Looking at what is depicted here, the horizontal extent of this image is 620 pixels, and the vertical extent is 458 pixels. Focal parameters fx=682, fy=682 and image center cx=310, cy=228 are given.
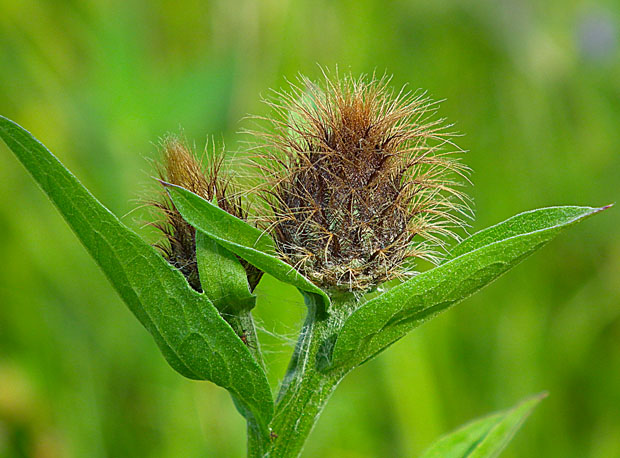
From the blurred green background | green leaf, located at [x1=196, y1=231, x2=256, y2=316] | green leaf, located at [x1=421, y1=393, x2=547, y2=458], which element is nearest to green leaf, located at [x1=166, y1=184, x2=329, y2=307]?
green leaf, located at [x1=196, y1=231, x2=256, y2=316]

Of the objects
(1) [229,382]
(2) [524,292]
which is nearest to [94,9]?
(2) [524,292]

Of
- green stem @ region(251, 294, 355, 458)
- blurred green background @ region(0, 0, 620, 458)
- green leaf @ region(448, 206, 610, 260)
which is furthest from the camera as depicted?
blurred green background @ region(0, 0, 620, 458)

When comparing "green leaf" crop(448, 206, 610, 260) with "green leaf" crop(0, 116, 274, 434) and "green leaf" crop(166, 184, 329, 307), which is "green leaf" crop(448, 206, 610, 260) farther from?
"green leaf" crop(0, 116, 274, 434)

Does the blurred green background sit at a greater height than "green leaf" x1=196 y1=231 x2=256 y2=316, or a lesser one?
greater

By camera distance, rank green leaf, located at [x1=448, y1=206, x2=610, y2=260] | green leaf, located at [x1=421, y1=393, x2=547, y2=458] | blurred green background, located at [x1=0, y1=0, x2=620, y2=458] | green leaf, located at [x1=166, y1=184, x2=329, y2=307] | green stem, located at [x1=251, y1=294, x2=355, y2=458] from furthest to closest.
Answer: blurred green background, located at [x1=0, y1=0, x2=620, y2=458]
green leaf, located at [x1=421, y1=393, x2=547, y2=458]
green stem, located at [x1=251, y1=294, x2=355, y2=458]
green leaf, located at [x1=448, y1=206, x2=610, y2=260]
green leaf, located at [x1=166, y1=184, x2=329, y2=307]

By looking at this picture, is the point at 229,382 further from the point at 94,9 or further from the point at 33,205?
the point at 94,9

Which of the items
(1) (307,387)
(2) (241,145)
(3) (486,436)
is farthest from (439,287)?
(2) (241,145)

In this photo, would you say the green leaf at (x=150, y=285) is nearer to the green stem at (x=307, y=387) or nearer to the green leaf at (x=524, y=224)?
the green stem at (x=307, y=387)
